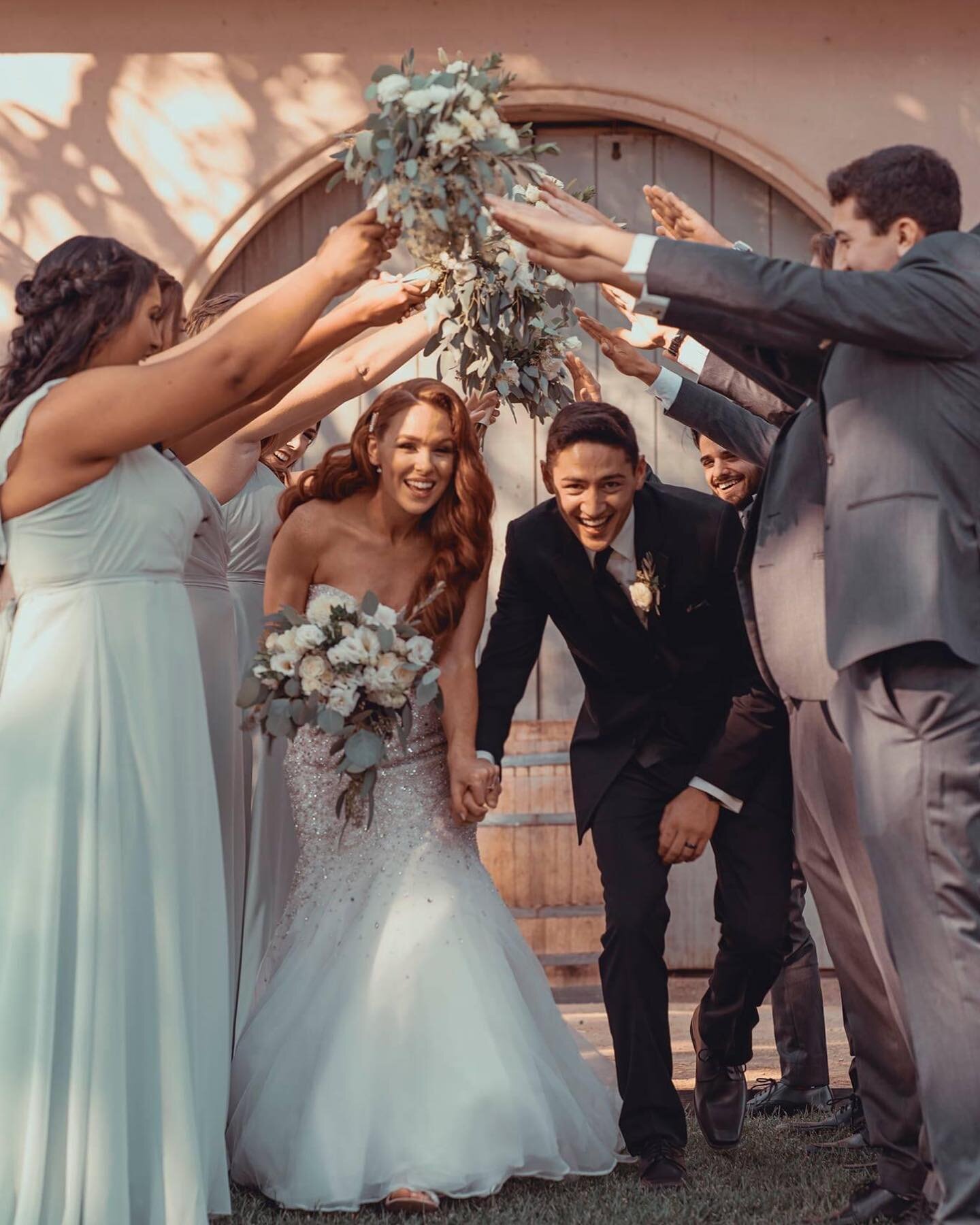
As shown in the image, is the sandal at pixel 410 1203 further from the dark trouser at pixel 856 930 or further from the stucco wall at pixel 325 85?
the stucco wall at pixel 325 85

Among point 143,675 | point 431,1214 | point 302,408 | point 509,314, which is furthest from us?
point 302,408

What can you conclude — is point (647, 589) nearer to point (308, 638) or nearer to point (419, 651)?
point (419, 651)

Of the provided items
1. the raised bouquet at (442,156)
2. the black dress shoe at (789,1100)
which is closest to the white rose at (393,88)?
the raised bouquet at (442,156)

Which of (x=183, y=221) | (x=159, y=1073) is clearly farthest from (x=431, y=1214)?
(x=183, y=221)

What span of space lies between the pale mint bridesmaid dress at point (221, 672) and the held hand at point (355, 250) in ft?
3.95

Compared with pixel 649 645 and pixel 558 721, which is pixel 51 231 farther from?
pixel 649 645

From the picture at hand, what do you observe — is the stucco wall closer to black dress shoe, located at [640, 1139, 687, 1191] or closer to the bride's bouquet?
the bride's bouquet

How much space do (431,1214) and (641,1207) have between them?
508 millimetres

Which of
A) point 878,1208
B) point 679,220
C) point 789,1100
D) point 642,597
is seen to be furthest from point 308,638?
point 789,1100

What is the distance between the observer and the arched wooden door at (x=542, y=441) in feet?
21.6

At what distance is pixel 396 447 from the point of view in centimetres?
461

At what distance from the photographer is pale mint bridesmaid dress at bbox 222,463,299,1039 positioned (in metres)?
5.11

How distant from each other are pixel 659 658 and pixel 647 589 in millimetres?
221

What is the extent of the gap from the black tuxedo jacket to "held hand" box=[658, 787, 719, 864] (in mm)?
64
